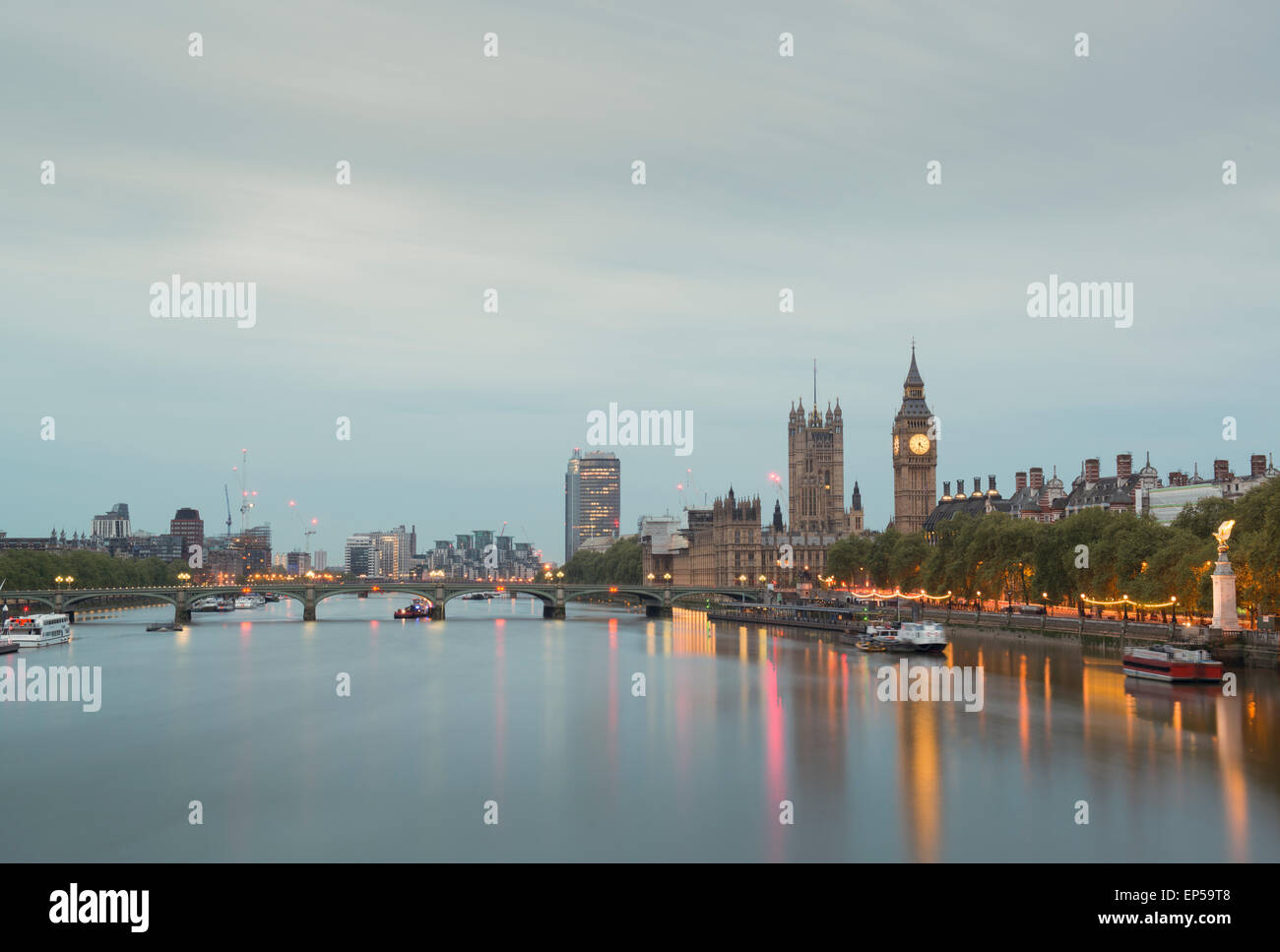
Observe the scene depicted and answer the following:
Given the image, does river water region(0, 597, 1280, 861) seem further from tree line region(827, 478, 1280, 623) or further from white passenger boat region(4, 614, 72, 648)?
white passenger boat region(4, 614, 72, 648)

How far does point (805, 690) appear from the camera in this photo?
230ft

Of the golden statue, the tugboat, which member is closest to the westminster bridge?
the tugboat

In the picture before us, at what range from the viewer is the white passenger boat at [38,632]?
10094 cm

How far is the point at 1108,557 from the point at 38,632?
86.7m

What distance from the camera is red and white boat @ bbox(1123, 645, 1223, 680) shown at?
62.9m

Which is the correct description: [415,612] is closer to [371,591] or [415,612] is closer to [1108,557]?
[371,591]

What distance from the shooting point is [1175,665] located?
2496 inches

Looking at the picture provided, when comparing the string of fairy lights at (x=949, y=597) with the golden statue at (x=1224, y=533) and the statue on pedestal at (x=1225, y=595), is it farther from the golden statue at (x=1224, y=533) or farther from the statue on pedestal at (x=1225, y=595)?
the statue on pedestal at (x=1225, y=595)

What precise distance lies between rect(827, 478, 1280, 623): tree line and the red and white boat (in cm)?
567

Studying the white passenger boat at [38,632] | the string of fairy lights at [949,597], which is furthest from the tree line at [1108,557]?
the white passenger boat at [38,632]

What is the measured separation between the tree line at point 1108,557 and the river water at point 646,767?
256 inches
